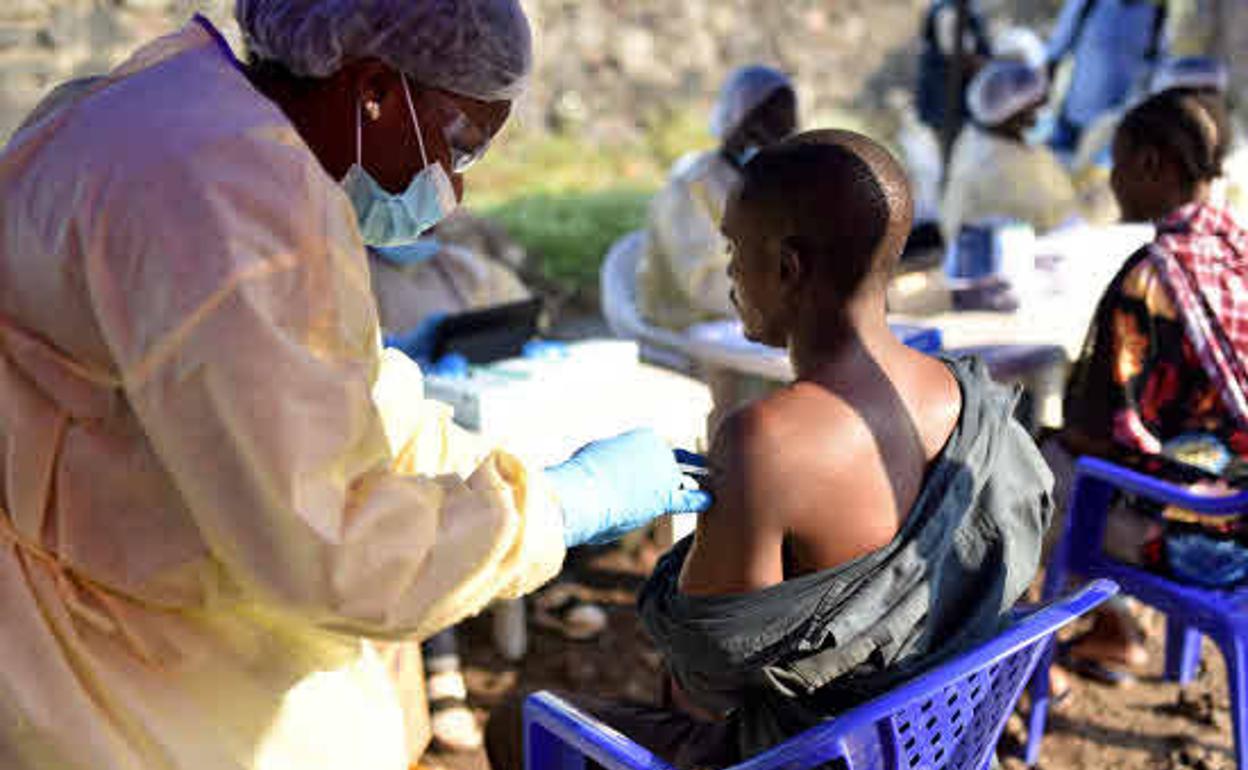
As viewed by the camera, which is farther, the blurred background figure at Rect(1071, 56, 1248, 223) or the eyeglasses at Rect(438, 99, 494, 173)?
the blurred background figure at Rect(1071, 56, 1248, 223)

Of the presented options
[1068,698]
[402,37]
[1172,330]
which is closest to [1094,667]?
[1068,698]

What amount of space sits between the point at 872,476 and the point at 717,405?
1.72 m

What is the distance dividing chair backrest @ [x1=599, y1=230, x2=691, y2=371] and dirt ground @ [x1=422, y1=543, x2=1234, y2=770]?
0.75 metres

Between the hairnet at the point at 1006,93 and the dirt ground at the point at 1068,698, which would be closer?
the dirt ground at the point at 1068,698

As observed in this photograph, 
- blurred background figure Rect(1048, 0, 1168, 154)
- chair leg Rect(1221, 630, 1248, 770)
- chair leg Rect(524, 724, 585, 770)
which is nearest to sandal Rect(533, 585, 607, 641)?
chair leg Rect(1221, 630, 1248, 770)

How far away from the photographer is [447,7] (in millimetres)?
1436

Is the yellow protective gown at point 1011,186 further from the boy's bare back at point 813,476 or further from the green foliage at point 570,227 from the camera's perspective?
the boy's bare back at point 813,476

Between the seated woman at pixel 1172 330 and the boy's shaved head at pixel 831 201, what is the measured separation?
124 cm

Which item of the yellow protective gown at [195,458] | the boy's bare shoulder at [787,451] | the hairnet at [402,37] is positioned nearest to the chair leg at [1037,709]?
the boy's bare shoulder at [787,451]

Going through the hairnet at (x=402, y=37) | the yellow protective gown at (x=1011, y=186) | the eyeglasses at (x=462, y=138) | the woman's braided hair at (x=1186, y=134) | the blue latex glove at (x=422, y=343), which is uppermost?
the hairnet at (x=402, y=37)

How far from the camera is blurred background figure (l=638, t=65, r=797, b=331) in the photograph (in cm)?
403

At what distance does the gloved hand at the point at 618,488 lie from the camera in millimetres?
1460

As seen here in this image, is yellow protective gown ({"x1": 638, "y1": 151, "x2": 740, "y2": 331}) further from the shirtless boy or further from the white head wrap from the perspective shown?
the white head wrap

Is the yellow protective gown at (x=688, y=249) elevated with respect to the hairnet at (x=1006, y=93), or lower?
lower
